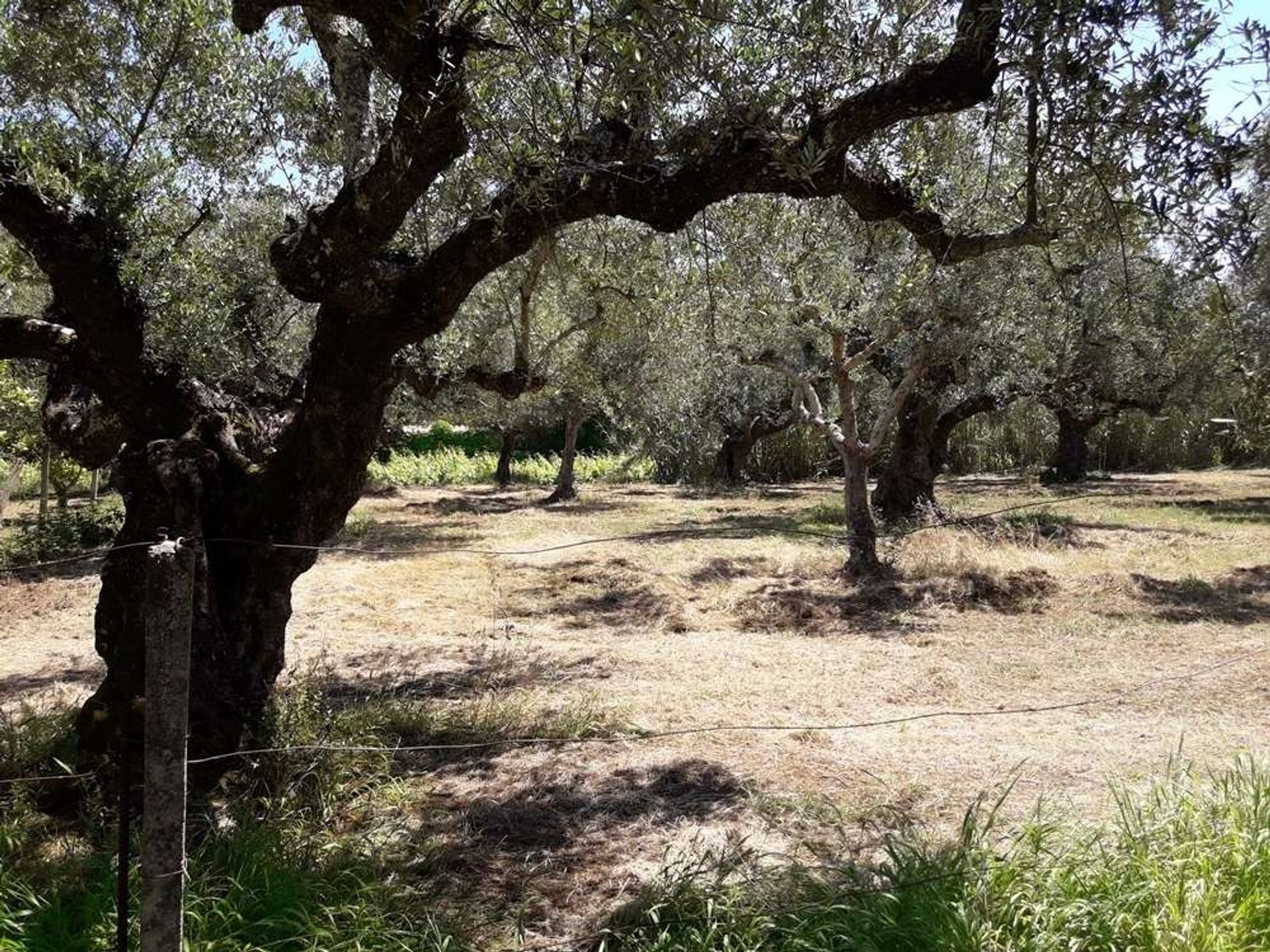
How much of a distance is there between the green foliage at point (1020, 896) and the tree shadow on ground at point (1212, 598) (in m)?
6.90

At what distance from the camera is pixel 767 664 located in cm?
862

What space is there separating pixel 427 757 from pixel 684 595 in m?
6.10

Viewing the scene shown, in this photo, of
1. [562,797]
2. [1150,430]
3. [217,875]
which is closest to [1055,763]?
[562,797]

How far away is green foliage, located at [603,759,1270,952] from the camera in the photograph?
3.24 meters

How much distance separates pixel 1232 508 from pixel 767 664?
50.9ft

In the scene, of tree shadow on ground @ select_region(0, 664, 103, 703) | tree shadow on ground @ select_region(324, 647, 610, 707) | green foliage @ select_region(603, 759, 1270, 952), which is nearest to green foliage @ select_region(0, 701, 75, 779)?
tree shadow on ground @ select_region(0, 664, 103, 703)

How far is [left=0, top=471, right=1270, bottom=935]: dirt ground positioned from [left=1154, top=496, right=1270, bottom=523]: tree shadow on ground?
511 mm

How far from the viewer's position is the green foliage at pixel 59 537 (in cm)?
1354

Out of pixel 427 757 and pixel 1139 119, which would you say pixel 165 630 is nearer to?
pixel 427 757

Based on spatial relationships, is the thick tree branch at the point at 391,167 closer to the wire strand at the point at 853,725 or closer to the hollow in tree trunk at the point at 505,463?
the wire strand at the point at 853,725

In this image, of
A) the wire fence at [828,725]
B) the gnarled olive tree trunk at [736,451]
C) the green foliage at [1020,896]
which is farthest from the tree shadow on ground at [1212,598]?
the gnarled olive tree trunk at [736,451]

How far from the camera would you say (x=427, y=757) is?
586 cm

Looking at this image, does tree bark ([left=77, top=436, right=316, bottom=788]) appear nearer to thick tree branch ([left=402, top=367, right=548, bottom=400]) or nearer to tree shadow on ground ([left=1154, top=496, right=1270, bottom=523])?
thick tree branch ([left=402, top=367, right=548, bottom=400])

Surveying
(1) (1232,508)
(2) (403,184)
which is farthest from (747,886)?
(1) (1232,508)
